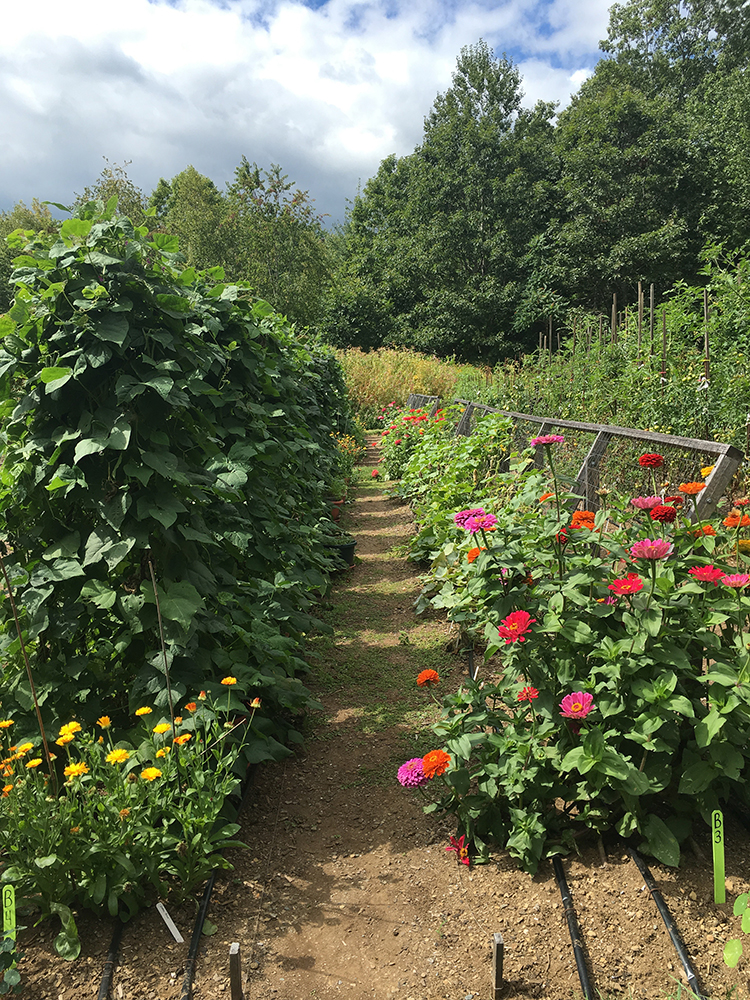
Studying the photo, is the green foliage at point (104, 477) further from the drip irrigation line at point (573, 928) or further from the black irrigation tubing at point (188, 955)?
the drip irrigation line at point (573, 928)

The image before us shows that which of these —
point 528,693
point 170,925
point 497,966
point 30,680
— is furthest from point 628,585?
point 30,680

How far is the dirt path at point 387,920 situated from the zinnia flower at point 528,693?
1.83ft

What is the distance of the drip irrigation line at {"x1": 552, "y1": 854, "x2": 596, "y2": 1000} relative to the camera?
1618 mm

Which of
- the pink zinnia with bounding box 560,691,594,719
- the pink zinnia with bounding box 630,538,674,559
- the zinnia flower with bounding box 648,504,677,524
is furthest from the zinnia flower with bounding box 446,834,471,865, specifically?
the zinnia flower with bounding box 648,504,677,524

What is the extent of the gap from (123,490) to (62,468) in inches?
8.5

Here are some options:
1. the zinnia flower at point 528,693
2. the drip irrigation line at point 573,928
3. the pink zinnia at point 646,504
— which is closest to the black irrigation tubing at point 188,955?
the drip irrigation line at point 573,928

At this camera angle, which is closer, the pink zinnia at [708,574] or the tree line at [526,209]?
the pink zinnia at [708,574]

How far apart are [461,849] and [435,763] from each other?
1.38 feet

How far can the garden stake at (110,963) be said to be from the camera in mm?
1644

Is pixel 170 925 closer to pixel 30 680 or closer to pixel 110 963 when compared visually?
pixel 110 963

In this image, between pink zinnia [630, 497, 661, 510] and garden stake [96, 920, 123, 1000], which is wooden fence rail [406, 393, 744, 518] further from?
garden stake [96, 920, 123, 1000]

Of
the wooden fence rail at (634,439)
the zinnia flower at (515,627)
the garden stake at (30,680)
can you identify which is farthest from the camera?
the wooden fence rail at (634,439)

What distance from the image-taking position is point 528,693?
2.00 m

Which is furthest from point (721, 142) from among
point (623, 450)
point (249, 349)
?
point (249, 349)
